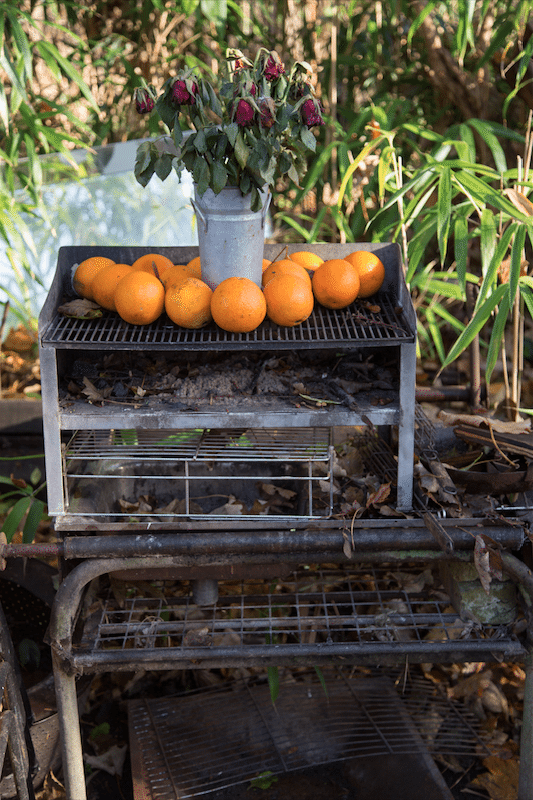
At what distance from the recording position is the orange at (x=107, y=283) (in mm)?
1455

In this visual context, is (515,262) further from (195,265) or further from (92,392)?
(92,392)

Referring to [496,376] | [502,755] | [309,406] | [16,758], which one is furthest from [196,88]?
[496,376]

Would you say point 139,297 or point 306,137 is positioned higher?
point 306,137

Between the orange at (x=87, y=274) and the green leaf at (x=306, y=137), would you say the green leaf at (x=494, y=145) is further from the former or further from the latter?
the orange at (x=87, y=274)

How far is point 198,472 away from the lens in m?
1.77

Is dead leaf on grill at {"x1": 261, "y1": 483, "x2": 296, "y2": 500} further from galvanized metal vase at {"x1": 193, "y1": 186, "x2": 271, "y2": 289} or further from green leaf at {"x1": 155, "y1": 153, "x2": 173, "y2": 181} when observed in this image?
green leaf at {"x1": 155, "y1": 153, "x2": 173, "y2": 181}

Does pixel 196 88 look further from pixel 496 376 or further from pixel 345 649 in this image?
pixel 496 376

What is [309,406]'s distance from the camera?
1394 mm

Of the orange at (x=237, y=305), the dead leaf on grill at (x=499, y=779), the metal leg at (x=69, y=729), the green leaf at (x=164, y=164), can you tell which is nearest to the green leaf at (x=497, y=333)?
the orange at (x=237, y=305)

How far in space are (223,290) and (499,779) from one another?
1446 millimetres

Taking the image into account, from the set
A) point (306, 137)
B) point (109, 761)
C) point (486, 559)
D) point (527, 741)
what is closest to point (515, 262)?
point (306, 137)

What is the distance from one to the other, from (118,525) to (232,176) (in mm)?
735

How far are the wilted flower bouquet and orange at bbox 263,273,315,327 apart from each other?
0.62ft

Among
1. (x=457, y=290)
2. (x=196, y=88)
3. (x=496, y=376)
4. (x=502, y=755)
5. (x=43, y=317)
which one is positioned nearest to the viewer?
(x=196, y=88)
